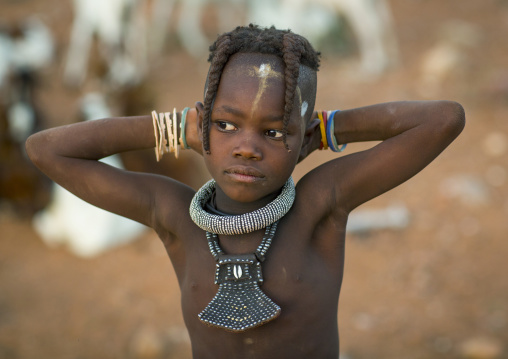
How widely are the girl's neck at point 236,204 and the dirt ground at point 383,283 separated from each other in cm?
223

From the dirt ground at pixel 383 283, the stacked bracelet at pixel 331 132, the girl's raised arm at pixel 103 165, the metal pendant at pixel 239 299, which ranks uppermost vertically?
the stacked bracelet at pixel 331 132

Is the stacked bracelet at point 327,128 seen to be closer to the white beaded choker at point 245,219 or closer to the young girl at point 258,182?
the young girl at point 258,182

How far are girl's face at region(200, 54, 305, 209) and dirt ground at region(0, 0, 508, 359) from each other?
2386 mm

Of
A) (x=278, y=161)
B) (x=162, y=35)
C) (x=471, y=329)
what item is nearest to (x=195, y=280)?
(x=278, y=161)

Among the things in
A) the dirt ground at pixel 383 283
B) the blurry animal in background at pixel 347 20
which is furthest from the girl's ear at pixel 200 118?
the blurry animal in background at pixel 347 20

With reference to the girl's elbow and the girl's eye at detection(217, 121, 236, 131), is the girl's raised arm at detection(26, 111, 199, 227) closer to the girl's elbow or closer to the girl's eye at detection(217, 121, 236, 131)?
the girl's eye at detection(217, 121, 236, 131)

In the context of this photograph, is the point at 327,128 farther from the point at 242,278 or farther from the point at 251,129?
the point at 242,278

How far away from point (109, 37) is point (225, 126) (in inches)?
289

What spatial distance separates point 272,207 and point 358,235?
3.25 metres

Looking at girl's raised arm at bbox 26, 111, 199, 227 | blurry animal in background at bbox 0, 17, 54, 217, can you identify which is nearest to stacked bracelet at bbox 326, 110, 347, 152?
girl's raised arm at bbox 26, 111, 199, 227

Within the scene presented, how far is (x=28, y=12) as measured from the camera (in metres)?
11.6

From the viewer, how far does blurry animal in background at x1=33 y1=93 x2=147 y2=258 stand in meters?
4.95

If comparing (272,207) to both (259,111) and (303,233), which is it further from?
(259,111)

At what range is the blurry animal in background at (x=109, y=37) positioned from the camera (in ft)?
27.3
